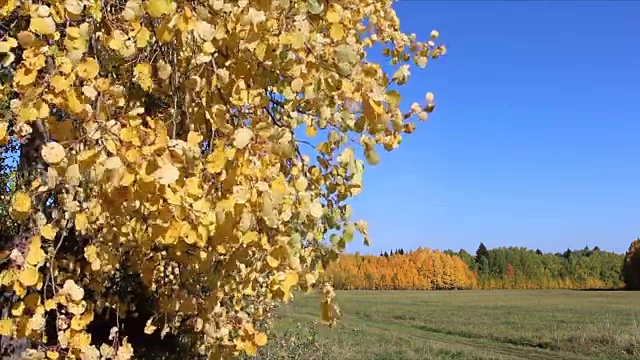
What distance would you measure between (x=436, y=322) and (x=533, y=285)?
271ft

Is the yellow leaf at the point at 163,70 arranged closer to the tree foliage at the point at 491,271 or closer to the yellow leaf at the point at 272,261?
the yellow leaf at the point at 272,261

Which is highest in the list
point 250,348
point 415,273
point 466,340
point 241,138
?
point 415,273

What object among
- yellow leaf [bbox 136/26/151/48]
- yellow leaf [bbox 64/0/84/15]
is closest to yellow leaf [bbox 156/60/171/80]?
yellow leaf [bbox 136/26/151/48]

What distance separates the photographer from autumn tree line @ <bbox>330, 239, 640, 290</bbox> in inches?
4222

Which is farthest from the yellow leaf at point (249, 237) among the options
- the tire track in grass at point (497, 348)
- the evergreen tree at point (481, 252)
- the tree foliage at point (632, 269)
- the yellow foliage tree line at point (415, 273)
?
the evergreen tree at point (481, 252)

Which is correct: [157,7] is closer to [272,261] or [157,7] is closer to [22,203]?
[22,203]

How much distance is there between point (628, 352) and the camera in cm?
1791

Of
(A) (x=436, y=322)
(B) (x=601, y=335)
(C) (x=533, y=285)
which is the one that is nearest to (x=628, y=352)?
(B) (x=601, y=335)

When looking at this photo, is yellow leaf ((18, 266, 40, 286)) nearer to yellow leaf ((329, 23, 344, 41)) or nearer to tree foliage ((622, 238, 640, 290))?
yellow leaf ((329, 23, 344, 41))

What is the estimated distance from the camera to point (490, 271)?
112500 mm

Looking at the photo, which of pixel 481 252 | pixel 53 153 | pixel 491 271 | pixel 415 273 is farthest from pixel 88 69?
pixel 481 252

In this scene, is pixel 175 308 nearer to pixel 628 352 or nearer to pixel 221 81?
pixel 221 81

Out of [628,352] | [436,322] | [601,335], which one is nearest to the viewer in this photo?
[628,352]

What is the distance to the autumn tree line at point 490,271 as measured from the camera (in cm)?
10725
